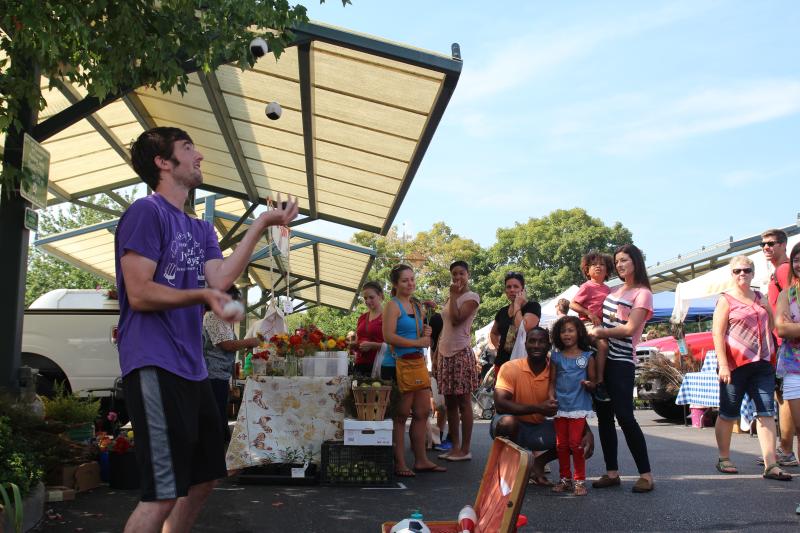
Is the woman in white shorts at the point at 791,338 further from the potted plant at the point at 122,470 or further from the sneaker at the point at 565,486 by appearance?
the potted plant at the point at 122,470

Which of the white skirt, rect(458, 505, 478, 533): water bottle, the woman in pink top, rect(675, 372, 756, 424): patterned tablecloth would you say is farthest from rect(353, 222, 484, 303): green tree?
rect(458, 505, 478, 533): water bottle

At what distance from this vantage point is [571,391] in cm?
661

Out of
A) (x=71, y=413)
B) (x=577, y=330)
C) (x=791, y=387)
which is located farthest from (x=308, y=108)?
(x=791, y=387)

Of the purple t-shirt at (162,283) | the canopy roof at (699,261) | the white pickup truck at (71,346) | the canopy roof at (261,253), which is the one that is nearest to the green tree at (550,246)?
the canopy roof at (699,261)

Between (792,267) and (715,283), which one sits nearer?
(792,267)

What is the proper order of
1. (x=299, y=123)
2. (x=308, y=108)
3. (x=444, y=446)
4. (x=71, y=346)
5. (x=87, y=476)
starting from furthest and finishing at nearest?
1. (x=71, y=346)
2. (x=444, y=446)
3. (x=299, y=123)
4. (x=308, y=108)
5. (x=87, y=476)

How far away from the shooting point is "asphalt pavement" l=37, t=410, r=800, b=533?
5.28 metres

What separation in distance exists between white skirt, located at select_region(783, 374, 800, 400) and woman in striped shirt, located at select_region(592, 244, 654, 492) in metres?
1.12

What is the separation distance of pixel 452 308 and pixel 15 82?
14.6 feet

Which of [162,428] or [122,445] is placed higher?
[162,428]

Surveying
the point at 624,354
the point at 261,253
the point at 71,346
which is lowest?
the point at 624,354

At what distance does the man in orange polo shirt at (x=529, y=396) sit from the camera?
668cm

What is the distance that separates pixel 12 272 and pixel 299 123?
4.49 metres

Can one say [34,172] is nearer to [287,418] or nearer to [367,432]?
[287,418]
